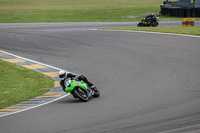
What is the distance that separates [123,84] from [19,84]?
12.0 feet

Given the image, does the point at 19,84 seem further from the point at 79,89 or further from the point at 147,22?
the point at 147,22

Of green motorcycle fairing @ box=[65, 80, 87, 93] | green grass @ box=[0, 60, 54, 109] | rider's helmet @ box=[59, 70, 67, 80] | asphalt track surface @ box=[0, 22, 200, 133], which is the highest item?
rider's helmet @ box=[59, 70, 67, 80]

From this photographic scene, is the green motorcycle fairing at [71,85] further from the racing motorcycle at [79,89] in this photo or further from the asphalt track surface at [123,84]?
the asphalt track surface at [123,84]

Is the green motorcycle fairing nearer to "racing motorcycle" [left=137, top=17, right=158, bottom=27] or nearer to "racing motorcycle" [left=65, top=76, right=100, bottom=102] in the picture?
"racing motorcycle" [left=65, top=76, right=100, bottom=102]

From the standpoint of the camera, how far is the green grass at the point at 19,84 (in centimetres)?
1102

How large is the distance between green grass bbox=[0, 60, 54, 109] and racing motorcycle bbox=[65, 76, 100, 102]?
1.62 meters

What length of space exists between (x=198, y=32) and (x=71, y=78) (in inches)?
602

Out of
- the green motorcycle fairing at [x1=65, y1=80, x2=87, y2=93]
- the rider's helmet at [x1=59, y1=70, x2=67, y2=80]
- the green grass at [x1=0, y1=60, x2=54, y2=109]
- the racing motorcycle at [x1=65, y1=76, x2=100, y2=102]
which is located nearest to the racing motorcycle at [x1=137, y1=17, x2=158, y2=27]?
the green grass at [x1=0, y1=60, x2=54, y2=109]

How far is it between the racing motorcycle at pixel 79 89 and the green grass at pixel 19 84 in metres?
1.62

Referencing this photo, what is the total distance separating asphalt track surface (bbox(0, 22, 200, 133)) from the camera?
7.44 meters

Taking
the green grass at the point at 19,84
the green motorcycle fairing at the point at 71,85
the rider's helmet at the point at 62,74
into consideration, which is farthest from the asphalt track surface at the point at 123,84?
the green grass at the point at 19,84

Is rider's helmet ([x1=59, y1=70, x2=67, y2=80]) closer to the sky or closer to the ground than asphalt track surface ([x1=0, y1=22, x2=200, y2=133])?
closer to the sky

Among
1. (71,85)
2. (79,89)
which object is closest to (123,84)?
(79,89)

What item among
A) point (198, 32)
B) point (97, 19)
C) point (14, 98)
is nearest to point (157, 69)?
point (14, 98)
